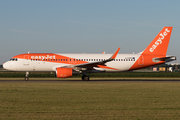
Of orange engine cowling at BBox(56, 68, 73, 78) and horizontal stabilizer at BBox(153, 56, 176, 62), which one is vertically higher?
horizontal stabilizer at BBox(153, 56, 176, 62)

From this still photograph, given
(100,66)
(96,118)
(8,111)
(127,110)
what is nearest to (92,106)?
(127,110)

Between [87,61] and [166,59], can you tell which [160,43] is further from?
[87,61]

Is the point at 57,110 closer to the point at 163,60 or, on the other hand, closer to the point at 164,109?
the point at 164,109

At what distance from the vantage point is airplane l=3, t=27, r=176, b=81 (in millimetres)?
33250

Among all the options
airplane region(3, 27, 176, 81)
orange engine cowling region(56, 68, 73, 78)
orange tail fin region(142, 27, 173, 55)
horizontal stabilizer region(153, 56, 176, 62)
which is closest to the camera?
orange engine cowling region(56, 68, 73, 78)

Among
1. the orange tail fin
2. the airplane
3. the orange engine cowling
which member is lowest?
the orange engine cowling

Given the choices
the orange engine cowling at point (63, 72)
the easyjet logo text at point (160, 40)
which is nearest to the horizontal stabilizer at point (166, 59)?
the easyjet logo text at point (160, 40)

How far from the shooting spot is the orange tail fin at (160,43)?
34.8m

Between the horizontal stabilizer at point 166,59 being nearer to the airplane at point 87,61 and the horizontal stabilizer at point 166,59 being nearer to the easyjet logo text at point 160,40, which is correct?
the airplane at point 87,61

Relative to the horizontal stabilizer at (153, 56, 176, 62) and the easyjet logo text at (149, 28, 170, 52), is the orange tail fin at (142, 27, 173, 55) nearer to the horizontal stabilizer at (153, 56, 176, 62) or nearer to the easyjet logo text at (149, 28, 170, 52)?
the easyjet logo text at (149, 28, 170, 52)

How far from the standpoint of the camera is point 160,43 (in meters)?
34.9

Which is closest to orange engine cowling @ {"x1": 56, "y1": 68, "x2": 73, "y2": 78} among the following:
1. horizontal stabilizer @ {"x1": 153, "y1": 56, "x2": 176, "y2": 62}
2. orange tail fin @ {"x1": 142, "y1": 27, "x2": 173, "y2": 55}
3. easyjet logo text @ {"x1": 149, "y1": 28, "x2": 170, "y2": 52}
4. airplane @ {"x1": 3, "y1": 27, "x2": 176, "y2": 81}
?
airplane @ {"x1": 3, "y1": 27, "x2": 176, "y2": 81}

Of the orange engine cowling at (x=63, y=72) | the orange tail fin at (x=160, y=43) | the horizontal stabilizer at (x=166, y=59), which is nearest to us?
the orange engine cowling at (x=63, y=72)

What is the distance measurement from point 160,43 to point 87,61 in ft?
33.1
